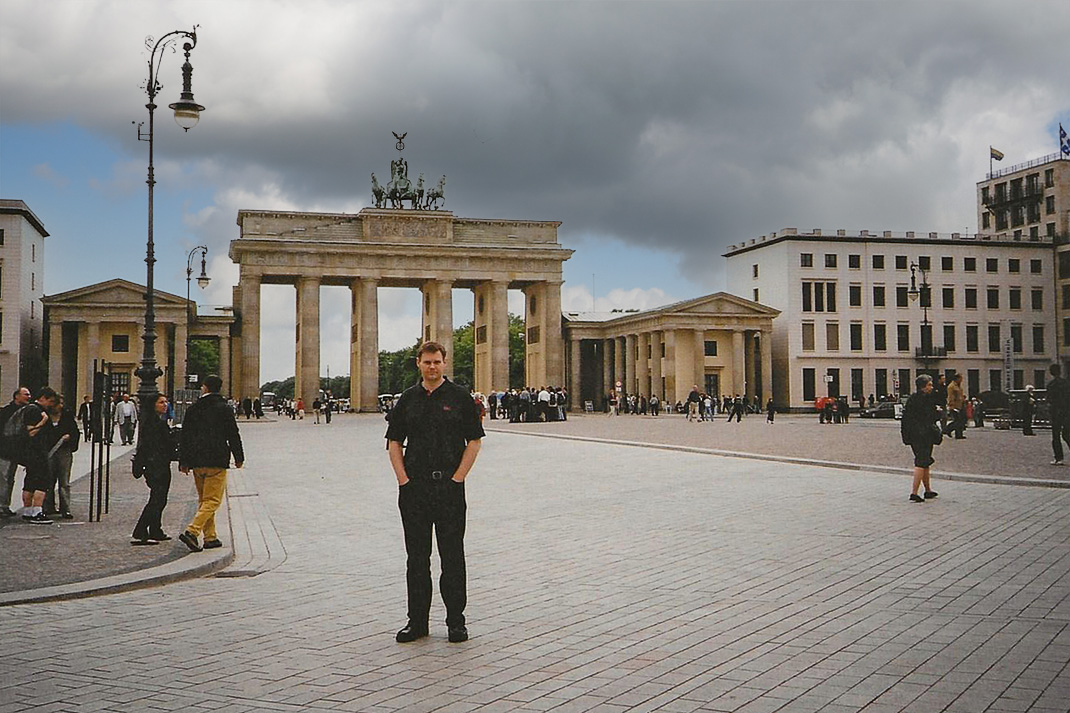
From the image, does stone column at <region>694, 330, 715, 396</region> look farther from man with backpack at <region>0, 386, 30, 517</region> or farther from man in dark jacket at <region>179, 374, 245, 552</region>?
man in dark jacket at <region>179, 374, 245, 552</region>

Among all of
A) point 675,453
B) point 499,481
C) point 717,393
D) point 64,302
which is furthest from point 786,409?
point 499,481

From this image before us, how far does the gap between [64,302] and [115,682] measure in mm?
74386

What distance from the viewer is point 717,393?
85875 mm

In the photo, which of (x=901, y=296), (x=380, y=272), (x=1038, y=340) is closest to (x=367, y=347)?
(x=380, y=272)

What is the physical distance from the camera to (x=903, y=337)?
87.3 m

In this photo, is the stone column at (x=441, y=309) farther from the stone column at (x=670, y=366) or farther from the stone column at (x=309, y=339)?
the stone column at (x=670, y=366)

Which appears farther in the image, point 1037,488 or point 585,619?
point 1037,488

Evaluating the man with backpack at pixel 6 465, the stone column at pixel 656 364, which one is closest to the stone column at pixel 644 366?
the stone column at pixel 656 364

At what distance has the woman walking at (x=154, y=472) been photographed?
1167 centimetres

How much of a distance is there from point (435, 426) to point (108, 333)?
7673cm

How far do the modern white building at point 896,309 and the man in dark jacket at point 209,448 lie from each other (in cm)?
7673

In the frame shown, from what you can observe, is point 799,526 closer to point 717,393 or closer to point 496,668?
point 496,668

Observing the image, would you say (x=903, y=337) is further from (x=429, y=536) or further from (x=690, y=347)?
(x=429, y=536)

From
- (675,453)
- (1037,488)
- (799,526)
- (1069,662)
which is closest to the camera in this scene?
(1069,662)
